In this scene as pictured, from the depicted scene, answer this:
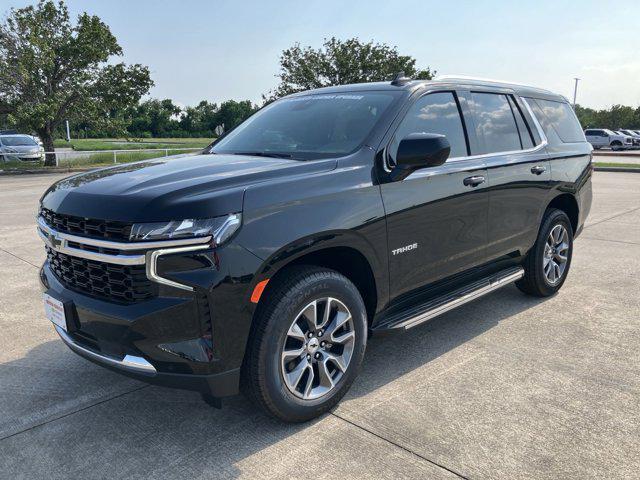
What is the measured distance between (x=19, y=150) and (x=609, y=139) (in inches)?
1469

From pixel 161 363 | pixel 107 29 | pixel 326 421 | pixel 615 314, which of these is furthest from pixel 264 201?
pixel 107 29

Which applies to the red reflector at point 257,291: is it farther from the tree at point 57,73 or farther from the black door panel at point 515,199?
the tree at point 57,73

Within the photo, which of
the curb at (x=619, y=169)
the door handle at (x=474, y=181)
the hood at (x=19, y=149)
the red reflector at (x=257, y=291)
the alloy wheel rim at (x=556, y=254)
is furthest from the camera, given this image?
the hood at (x=19, y=149)

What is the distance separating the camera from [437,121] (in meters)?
3.82

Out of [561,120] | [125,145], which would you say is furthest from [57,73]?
[561,120]

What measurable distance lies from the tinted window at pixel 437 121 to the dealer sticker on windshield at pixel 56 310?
2073mm

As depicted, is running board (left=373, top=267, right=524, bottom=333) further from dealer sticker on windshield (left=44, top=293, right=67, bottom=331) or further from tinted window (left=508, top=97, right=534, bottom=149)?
dealer sticker on windshield (left=44, top=293, right=67, bottom=331)

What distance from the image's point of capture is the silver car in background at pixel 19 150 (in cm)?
2286

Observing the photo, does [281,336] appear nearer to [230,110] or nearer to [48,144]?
[48,144]

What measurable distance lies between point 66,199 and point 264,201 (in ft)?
3.57

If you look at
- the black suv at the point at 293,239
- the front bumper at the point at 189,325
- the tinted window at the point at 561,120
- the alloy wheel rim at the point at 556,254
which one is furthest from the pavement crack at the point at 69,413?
the tinted window at the point at 561,120

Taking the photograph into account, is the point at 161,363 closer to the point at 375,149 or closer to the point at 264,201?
the point at 264,201

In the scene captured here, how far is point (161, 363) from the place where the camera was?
2.60 metres

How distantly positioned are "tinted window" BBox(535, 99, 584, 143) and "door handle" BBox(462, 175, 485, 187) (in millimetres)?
1382
